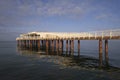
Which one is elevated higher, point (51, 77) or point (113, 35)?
point (113, 35)

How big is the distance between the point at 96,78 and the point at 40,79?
5.73 metres

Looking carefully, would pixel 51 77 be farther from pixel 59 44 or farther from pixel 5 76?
pixel 59 44

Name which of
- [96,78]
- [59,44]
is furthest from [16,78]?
[59,44]

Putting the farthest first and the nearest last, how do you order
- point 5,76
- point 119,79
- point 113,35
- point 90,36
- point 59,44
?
point 59,44, point 90,36, point 113,35, point 5,76, point 119,79

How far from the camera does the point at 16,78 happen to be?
17953 mm

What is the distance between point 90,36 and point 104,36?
4.13 meters

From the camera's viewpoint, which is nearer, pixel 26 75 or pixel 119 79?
pixel 119 79

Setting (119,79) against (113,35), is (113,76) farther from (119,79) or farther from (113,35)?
(113,35)

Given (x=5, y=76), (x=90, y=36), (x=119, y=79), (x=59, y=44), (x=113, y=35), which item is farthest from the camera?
(x=59, y=44)

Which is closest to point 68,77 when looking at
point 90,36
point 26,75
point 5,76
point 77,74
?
point 77,74

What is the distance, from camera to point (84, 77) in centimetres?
1848

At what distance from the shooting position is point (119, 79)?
1758 cm

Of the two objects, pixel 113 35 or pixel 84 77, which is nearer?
pixel 84 77

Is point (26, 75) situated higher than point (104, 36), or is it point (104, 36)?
point (104, 36)
